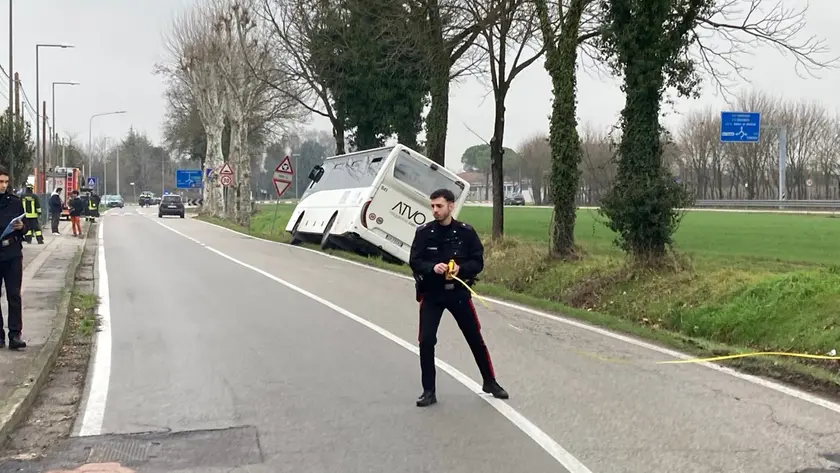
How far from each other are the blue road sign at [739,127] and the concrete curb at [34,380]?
4046 cm

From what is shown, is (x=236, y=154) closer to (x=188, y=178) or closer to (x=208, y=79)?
(x=208, y=79)

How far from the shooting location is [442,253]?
23.4ft

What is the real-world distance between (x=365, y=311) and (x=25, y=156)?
2796cm

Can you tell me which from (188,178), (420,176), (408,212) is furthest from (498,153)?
(188,178)

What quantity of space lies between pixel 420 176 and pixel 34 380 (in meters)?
15.4

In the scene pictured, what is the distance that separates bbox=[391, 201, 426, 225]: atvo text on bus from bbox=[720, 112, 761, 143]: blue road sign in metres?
29.0

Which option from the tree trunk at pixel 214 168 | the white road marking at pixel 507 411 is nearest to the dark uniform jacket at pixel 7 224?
the white road marking at pixel 507 411

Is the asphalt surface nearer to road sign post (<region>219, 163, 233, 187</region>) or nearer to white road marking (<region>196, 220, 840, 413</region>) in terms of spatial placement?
white road marking (<region>196, 220, 840, 413</region>)

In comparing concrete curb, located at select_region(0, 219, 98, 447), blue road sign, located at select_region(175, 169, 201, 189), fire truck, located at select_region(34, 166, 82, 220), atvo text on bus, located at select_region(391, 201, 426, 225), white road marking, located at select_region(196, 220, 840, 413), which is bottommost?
white road marking, located at select_region(196, 220, 840, 413)

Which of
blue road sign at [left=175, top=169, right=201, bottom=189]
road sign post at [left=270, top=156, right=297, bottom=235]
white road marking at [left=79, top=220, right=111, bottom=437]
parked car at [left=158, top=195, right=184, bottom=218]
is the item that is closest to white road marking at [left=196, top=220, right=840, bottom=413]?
white road marking at [left=79, top=220, right=111, bottom=437]

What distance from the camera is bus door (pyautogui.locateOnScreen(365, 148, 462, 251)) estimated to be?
21922 millimetres

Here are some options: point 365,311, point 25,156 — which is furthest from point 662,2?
point 25,156

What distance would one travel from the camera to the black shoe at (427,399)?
7.18 meters

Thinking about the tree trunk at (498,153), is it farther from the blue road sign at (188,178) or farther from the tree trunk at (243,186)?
the blue road sign at (188,178)
